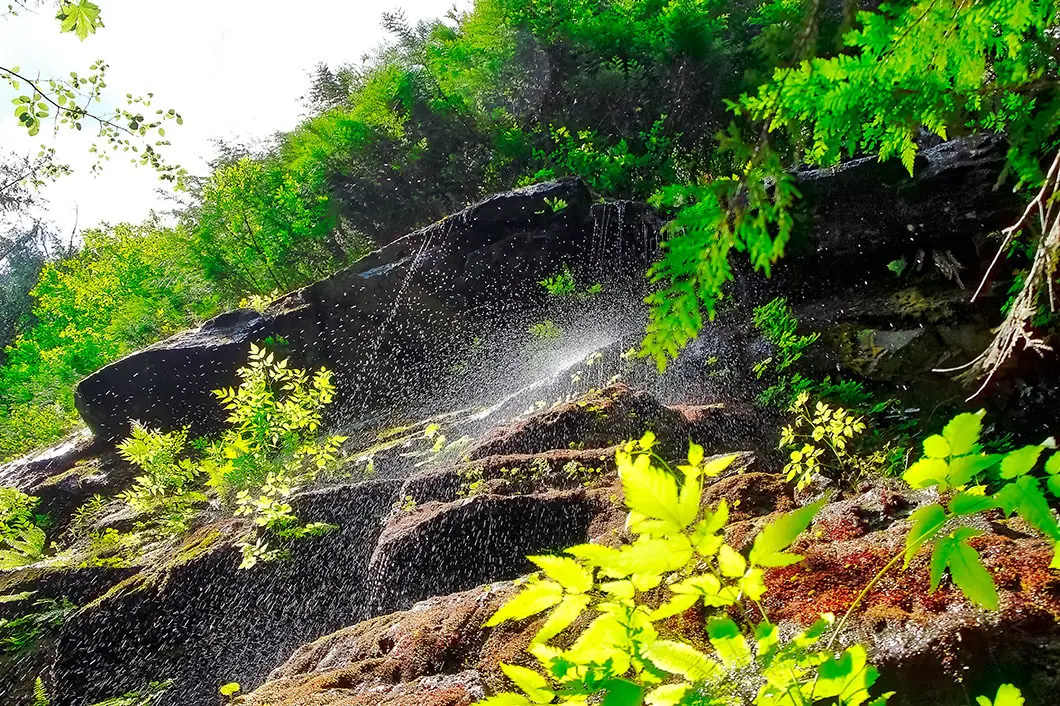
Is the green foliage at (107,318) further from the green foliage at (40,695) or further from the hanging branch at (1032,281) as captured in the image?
the hanging branch at (1032,281)

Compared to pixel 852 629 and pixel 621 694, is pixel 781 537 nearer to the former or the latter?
pixel 621 694

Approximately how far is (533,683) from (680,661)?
0.83ft

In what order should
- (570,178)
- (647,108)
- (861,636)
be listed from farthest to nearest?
(647,108), (570,178), (861,636)

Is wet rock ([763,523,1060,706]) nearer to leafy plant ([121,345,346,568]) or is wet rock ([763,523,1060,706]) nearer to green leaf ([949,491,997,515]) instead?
green leaf ([949,491,997,515])

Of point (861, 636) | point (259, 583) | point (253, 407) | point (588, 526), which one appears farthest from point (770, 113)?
point (253, 407)

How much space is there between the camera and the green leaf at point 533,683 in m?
0.91

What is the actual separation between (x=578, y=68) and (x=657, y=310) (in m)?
15.6

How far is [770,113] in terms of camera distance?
142 centimetres

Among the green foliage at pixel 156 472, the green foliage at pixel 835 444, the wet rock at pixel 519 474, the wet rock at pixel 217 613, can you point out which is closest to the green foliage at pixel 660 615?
the green foliage at pixel 835 444

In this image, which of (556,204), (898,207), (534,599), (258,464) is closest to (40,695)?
(258,464)

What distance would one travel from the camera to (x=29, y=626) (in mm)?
7070

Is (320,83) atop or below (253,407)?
atop

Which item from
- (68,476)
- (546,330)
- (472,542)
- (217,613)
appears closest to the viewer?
(472,542)

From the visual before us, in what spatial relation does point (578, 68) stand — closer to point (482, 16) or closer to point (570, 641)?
A: point (482, 16)
